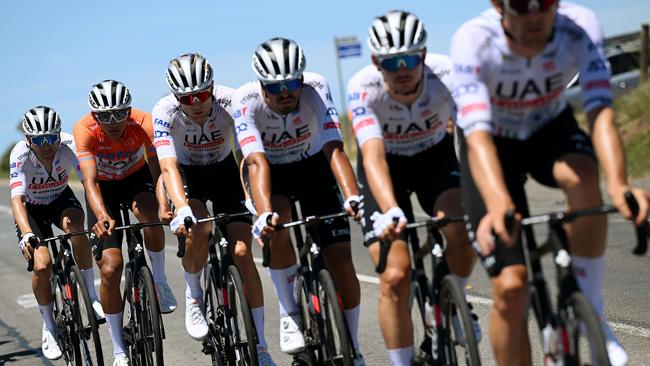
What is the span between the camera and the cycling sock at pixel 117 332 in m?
7.91

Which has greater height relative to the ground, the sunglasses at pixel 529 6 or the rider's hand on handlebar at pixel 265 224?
the sunglasses at pixel 529 6

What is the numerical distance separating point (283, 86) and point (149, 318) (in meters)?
2.29

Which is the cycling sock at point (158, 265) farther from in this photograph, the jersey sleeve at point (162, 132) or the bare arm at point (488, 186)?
the bare arm at point (488, 186)

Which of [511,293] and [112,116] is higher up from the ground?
[112,116]

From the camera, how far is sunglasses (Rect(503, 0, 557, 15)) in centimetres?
436

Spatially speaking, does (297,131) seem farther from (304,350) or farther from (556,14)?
(556,14)

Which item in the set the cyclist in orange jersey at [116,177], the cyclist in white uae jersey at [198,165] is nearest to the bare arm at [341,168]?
the cyclist in white uae jersey at [198,165]

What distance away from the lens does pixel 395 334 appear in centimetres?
557

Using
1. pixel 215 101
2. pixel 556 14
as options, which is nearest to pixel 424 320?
pixel 556 14

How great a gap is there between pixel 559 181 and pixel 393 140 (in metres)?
1.46

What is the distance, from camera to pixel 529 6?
14.3ft

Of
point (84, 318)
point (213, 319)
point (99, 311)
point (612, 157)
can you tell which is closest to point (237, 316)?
point (213, 319)

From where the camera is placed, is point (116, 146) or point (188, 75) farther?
point (116, 146)

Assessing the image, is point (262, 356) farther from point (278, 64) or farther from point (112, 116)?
point (112, 116)
